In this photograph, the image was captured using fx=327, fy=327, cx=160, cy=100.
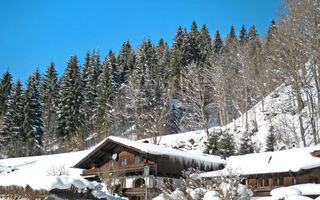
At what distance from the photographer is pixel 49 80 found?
53688mm

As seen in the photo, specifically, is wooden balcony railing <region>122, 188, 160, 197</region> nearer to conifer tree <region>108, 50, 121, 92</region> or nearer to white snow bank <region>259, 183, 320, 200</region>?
white snow bank <region>259, 183, 320, 200</region>

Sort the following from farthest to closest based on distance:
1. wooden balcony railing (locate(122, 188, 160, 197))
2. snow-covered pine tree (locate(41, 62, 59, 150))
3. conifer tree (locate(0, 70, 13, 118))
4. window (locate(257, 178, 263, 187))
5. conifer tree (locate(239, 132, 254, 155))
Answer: conifer tree (locate(0, 70, 13, 118))
snow-covered pine tree (locate(41, 62, 59, 150))
conifer tree (locate(239, 132, 254, 155))
wooden balcony railing (locate(122, 188, 160, 197))
window (locate(257, 178, 263, 187))

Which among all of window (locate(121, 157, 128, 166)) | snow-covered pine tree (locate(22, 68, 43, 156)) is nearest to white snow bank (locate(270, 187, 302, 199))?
window (locate(121, 157, 128, 166))

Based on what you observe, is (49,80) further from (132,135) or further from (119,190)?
(119,190)

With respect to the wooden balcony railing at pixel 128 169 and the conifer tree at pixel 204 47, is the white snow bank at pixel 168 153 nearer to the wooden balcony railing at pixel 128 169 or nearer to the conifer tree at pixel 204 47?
the wooden balcony railing at pixel 128 169

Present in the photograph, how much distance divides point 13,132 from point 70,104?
8.61 metres

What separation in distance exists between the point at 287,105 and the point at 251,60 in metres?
9.33

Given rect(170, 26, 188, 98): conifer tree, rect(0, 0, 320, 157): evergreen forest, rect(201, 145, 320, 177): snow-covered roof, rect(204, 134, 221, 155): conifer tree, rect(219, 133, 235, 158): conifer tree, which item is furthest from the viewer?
rect(170, 26, 188, 98): conifer tree

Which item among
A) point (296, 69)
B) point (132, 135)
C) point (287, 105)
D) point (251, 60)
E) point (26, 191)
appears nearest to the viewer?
point (26, 191)

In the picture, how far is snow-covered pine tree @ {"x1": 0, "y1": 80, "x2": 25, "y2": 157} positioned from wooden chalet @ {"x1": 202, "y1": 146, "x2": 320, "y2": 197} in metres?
31.9

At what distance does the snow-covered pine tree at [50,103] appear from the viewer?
49.6 m

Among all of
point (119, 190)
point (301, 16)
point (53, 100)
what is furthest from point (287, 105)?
point (53, 100)

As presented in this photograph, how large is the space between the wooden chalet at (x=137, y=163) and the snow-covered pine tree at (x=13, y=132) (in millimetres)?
20712

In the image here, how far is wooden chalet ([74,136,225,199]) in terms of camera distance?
24.7 m
